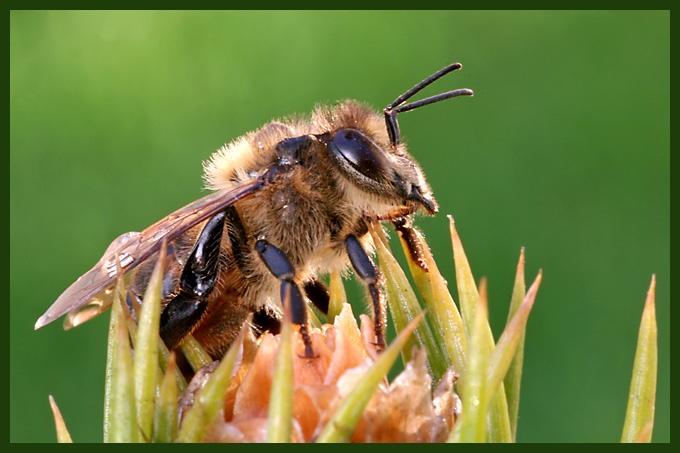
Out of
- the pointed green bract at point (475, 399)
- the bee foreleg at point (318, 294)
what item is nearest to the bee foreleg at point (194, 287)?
the bee foreleg at point (318, 294)

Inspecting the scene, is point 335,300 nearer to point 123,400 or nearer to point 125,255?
point 125,255

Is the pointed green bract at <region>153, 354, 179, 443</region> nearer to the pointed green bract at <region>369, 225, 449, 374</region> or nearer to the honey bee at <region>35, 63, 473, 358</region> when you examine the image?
the pointed green bract at <region>369, 225, 449, 374</region>

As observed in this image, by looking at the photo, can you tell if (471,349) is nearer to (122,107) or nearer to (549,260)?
(549,260)

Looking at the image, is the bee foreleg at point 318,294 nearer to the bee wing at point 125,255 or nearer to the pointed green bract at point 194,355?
the bee wing at point 125,255

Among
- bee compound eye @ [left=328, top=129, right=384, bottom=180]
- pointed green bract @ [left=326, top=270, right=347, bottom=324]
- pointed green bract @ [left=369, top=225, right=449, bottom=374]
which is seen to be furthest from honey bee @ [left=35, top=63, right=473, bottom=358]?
pointed green bract @ [left=369, top=225, right=449, bottom=374]

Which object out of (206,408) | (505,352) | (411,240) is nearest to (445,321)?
(505,352)

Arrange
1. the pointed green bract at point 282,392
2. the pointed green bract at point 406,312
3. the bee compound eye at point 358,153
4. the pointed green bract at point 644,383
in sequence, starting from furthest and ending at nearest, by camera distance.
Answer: the bee compound eye at point 358,153
the pointed green bract at point 406,312
the pointed green bract at point 644,383
the pointed green bract at point 282,392
